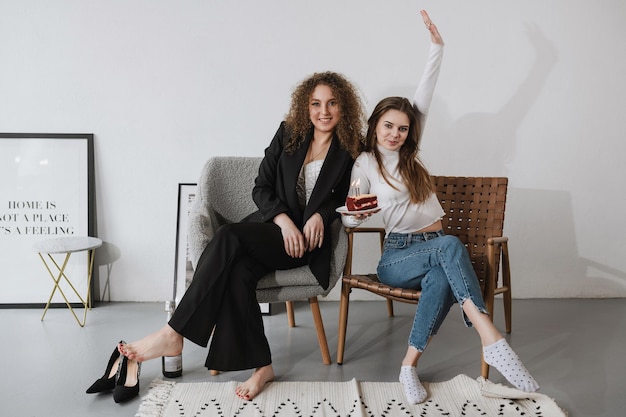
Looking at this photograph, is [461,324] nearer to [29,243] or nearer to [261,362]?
[261,362]

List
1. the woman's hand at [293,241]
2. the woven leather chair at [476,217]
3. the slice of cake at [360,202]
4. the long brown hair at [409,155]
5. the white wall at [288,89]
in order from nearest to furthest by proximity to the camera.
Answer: the slice of cake at [360,202]
the woman's hand at [293,241]
the long brown hair at [409,155]
the woven leather chair at [476,217]
the white wall at [288,89]

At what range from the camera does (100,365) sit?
7.79 ft

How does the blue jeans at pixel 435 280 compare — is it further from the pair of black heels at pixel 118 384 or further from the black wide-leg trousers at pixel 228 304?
the pair of black heels at pixel 118 384

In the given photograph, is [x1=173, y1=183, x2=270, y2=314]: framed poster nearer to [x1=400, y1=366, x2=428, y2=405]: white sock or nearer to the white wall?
the white wall

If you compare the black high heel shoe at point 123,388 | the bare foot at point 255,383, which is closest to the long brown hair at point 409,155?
the bare foot at point 255,383

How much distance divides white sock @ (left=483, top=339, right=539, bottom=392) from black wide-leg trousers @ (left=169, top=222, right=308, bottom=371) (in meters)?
0.85

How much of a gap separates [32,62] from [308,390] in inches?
94.2

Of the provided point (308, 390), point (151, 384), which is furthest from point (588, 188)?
point (151, 384)

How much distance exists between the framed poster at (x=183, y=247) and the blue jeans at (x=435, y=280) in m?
1.12

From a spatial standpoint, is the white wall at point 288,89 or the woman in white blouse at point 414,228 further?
the white wall at point 288,89

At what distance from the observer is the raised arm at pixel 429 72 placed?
8.17ft

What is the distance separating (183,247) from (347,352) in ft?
3.86

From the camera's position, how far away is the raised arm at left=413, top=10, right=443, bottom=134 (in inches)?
98.0

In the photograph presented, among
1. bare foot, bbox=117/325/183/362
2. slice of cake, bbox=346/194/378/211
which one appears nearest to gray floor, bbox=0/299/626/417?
bare foot, bbox=117/325/183/362
